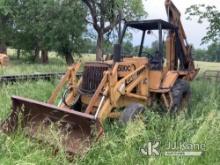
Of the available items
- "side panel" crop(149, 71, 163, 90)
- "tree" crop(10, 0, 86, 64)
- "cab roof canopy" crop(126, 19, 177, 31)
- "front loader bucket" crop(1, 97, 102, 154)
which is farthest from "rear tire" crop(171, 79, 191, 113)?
"tree" crop(10, 0, 86, 64)

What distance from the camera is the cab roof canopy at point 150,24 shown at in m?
Answer: 9.02

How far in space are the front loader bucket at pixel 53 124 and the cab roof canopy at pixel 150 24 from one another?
3.38m

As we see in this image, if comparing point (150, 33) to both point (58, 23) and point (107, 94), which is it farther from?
point (58, 23)

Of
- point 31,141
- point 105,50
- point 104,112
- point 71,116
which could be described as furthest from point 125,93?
point 105,50

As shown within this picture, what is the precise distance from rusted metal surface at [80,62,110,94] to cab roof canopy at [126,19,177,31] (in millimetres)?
1802

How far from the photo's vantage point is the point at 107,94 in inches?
287

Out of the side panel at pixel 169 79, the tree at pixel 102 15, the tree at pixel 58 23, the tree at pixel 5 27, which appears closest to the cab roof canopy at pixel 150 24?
the side panel at pixel 169 79

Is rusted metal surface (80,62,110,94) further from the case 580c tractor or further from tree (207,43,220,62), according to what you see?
tree (207,43,220,62)

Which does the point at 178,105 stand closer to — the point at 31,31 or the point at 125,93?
the point at 125,93

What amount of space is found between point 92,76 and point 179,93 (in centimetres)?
236

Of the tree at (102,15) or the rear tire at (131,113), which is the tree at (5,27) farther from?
the rear tire at (131,113)

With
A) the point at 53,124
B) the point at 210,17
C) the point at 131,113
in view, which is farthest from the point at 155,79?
the point at 210,17

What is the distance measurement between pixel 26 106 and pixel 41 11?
28.2m

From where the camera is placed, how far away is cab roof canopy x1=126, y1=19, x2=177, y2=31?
902 cm
